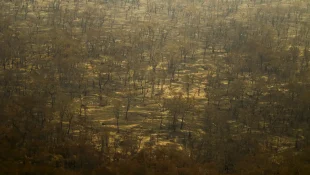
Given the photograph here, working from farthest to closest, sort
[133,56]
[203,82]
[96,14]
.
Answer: [96,14], [133,56], [203,82]

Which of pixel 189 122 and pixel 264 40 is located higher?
pixel 264 40

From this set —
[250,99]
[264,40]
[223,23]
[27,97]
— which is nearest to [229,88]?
[250,99]

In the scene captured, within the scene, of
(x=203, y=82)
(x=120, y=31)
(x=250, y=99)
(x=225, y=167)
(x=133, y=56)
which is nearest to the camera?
(x=225, y=167)

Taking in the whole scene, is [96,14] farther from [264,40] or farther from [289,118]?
[289,118]

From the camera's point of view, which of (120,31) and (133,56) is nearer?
(133,56)

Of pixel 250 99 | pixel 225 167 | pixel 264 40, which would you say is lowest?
pixel 225 167

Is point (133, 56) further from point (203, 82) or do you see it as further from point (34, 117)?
point (34, 117)

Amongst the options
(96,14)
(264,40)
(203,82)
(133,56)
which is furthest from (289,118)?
(96,14)
